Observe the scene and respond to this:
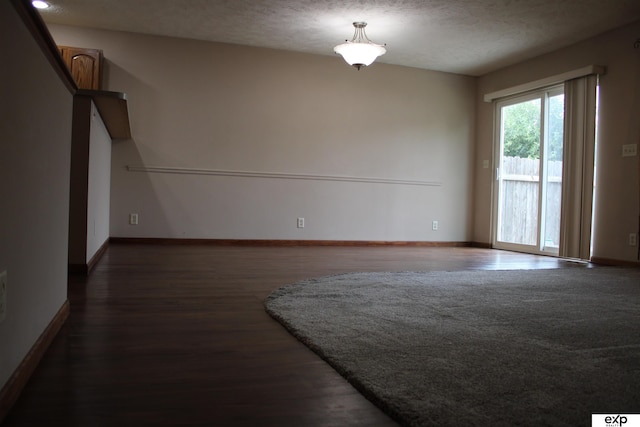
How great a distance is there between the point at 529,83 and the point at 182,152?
13.7ft

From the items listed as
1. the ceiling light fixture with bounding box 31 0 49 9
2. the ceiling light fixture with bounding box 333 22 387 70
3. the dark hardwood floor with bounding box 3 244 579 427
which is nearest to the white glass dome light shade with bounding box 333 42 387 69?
the ceiling light fixture with bounding box 333 22 387 70

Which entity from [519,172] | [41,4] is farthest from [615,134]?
[41,4]

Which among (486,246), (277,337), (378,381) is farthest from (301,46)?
(378,381)

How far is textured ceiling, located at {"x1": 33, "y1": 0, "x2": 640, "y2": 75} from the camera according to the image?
448 cm

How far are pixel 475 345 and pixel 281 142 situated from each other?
4702 millimetres

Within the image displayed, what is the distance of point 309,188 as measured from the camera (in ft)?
20.0

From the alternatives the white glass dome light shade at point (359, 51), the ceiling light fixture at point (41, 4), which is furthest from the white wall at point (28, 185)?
the ceiling light fixture at point (41, 4)

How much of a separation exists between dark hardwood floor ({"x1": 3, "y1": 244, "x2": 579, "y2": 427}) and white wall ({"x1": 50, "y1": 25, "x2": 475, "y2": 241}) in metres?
3.09

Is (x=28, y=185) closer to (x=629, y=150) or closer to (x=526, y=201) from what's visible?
(x=629, y=150)

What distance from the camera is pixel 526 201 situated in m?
6.02

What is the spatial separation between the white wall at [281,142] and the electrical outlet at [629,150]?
90.4 inches

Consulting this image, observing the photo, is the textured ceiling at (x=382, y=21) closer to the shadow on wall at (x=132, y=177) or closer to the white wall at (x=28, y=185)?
the shadow on wall at (x=132, y=177)

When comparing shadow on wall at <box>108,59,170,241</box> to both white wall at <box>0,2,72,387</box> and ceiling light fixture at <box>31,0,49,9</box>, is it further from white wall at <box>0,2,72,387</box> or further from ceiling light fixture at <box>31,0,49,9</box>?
white wall at <box>0,2,72,387</box>

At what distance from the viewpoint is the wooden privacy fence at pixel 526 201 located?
18.3ft
